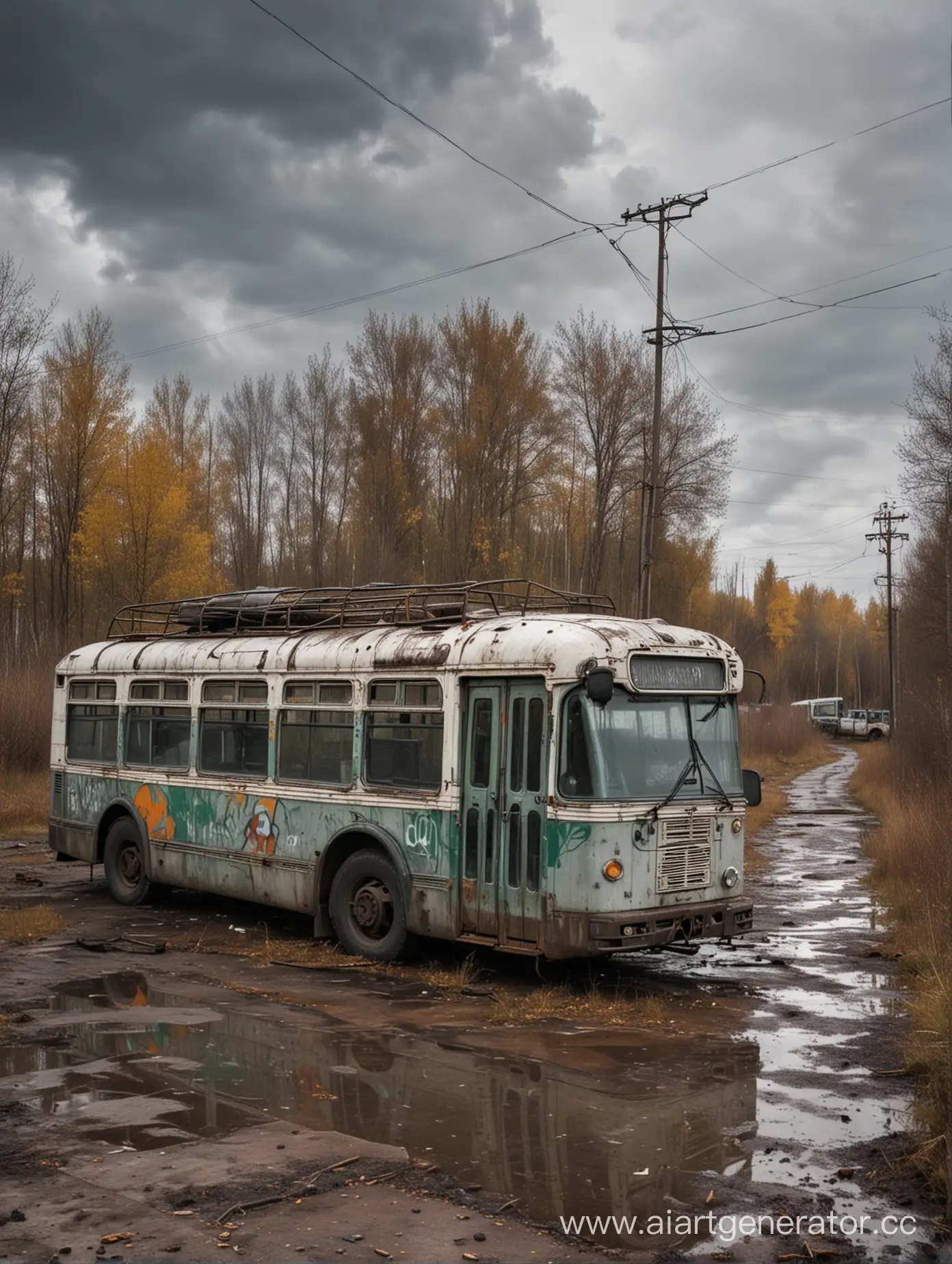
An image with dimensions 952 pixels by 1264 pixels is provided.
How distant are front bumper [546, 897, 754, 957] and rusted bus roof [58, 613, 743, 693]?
5.97 feet

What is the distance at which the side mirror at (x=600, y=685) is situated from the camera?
9539 mm

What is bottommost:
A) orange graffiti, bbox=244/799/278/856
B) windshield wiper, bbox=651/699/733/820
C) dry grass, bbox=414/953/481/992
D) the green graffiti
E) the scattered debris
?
the scattered debris

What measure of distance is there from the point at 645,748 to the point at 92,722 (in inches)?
321

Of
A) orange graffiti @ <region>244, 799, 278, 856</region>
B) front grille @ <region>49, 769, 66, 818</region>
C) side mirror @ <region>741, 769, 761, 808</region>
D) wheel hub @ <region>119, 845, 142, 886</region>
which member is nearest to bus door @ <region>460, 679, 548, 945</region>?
side mirror @ <region>741, 769, 761, 808</region>

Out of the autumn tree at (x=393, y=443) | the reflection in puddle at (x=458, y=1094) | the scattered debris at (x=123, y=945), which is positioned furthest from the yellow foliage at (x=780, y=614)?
the reflection in puddle at (x=458, y=1094)

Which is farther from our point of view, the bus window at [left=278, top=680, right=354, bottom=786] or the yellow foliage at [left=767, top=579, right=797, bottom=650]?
the yellow foliage at [left=767, top=579, right=797, bottom=650]

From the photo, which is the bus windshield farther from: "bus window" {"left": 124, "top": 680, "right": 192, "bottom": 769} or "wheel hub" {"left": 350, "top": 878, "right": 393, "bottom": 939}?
"bus window" {"left": 124, "top": 680, "right": 192, "bottom": 769}

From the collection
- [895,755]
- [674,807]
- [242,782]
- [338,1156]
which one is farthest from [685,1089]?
[895,755]

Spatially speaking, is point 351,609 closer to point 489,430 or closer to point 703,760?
point 703,760

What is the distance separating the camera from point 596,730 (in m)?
9.85

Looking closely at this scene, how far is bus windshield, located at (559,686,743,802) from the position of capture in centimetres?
979

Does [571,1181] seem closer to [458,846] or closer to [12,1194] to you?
[12,1194]

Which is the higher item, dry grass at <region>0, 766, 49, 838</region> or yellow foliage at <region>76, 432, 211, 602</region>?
yellow foliage at <region>76, 432, 211, 602</region>

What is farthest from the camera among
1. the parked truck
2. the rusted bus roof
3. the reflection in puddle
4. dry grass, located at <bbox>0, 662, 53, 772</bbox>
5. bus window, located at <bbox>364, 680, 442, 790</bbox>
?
the parked truck
